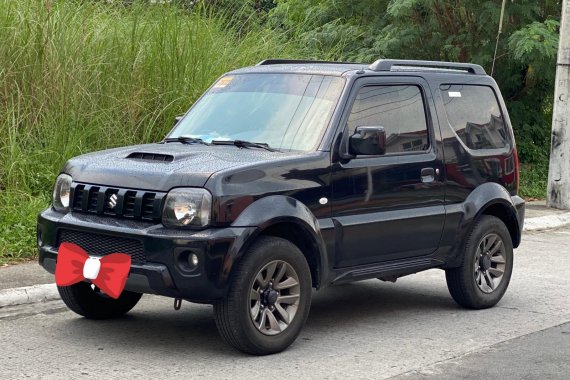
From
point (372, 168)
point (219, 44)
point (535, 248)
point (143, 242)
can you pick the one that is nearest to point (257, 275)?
point (143, 242)

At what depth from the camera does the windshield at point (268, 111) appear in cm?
755

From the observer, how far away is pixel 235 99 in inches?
316

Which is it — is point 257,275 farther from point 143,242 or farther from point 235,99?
point 235,99

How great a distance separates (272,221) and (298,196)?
1.13 ft

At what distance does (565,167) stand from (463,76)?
23.7 ft

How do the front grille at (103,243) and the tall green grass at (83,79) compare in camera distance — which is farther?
the tall green grass at (83,79)

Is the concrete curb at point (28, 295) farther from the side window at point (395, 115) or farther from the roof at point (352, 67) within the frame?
the side window at point (395, 115)

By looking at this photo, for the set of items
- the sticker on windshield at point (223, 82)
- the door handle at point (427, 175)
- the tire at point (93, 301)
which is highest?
the sticker on windshield at point (223, 82)

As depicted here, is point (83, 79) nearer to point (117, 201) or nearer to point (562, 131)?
point (117, 201)

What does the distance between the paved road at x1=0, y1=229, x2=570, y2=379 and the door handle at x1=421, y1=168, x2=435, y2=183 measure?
1039mm

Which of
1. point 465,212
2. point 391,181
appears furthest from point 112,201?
point 465,212

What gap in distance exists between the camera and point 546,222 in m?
14.0

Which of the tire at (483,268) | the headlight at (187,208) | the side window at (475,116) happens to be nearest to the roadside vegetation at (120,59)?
the headlight at (187,208)

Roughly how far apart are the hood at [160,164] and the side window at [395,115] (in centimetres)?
75
